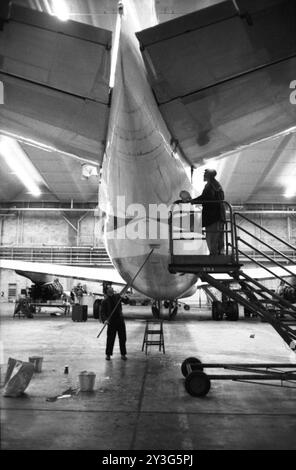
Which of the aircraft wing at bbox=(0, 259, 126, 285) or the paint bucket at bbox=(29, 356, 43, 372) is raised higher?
the aircraft wing at bbox=(0, 259, 126, 285)

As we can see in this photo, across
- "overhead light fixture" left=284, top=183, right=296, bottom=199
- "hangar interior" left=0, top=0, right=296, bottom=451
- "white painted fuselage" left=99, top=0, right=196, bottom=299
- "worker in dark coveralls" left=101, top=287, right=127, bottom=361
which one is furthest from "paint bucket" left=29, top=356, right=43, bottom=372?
"overhead light fixture" left=284, top=183, right=296, bottom=199

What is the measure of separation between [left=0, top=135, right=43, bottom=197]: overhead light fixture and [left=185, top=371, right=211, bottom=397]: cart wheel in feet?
64.9

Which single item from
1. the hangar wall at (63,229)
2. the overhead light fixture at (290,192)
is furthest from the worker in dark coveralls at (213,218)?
the hangar wall at (63,229)

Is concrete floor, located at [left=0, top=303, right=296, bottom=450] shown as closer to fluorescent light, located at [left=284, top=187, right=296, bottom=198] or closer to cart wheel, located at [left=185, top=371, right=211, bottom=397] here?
cart wheel, located at [left=185, top=371, right=211, bottom=397]

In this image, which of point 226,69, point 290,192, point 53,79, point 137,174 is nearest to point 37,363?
point 137,174

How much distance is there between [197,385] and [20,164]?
1031 inches

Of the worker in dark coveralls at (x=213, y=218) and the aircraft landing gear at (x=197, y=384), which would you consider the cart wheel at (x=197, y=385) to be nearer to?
the aircraft landing gear at (x=197, y=384)

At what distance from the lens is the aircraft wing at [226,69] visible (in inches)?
183

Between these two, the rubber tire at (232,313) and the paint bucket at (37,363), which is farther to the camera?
the rubber tire at (232,313)

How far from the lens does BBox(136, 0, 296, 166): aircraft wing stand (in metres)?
4.64

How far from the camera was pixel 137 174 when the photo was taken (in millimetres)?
6359

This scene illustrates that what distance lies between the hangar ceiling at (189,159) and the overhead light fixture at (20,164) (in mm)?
476

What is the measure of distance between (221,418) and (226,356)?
14.5 feet
